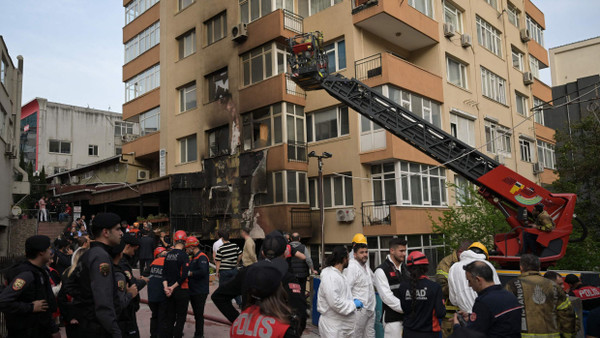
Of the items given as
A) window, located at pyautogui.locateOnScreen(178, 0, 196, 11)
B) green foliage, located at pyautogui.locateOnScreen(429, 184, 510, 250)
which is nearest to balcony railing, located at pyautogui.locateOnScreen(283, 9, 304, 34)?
window, located at pyautogui.locateOnScreen(178, 0, 196, 11)

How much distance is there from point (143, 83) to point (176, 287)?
2562cm

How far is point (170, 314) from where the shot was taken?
7.95 m

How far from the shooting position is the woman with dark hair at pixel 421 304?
17.6ft

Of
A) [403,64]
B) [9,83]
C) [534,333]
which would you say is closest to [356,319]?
[534,333]

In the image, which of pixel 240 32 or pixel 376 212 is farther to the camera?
pixel 240 32

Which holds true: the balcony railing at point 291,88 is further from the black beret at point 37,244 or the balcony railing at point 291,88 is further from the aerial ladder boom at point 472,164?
the black beret at point 37,244

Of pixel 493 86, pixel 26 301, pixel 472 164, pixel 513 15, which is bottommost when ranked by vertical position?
pixel 26 301

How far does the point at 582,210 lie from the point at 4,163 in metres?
26.3

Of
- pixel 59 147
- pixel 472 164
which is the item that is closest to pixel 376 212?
pixel 472 164

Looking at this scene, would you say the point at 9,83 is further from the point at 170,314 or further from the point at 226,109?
the point at 170,314

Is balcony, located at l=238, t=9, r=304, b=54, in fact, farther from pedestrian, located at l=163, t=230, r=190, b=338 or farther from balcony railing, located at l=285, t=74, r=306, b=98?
pedestrian, located at l=163, t=230, r=190, b=338

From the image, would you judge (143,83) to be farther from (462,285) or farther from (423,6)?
(462,285)

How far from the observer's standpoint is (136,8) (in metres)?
32.0

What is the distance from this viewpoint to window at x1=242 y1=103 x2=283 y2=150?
2150cm
